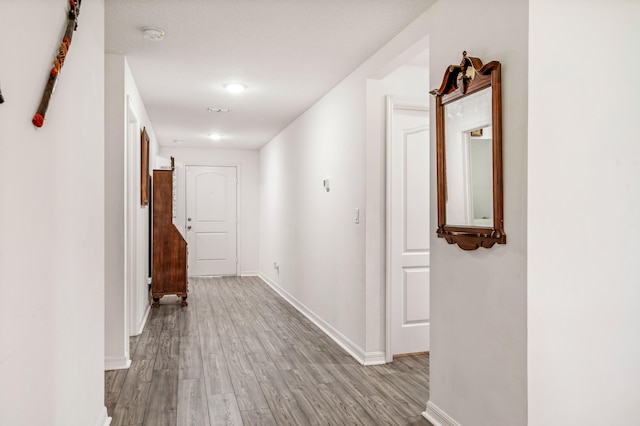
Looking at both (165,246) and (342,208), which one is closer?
(342,208)

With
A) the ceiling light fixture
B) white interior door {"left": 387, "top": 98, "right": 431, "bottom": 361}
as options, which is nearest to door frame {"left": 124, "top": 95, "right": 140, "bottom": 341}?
the ceiling light fixture

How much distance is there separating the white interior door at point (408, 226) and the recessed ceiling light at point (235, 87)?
149 centimetres

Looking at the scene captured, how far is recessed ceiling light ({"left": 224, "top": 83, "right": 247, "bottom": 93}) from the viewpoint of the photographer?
14.2 ft

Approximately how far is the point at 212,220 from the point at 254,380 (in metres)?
5.60

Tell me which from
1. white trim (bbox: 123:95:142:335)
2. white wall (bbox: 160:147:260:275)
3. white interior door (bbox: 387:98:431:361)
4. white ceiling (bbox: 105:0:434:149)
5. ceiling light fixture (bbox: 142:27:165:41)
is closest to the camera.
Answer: white ceiling (bbox: 105:0:434:149)

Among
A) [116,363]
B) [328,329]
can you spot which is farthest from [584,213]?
[116,363]

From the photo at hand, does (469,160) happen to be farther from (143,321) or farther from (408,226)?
(143,321)

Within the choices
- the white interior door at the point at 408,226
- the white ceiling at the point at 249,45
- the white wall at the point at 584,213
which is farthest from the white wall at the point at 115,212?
the white wall at the point at 584,213

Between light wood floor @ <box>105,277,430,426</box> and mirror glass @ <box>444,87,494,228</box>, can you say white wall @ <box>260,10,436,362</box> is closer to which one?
light wood floor @ <box>105,277,430,426</box>

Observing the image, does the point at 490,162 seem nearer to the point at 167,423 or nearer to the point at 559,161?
the point at 559,161

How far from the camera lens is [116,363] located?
350 centimetres

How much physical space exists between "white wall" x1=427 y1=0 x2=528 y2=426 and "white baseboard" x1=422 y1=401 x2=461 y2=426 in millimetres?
14
